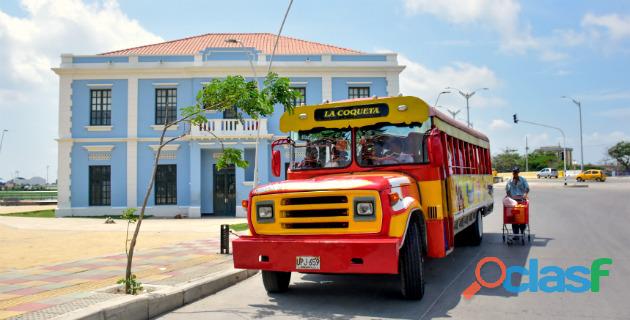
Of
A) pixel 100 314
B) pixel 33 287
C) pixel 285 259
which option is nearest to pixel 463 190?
pixel 285 259

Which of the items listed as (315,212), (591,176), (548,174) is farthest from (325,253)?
(548,174)

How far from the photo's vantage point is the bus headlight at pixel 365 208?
6047 mm

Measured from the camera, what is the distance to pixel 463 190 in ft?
30.5

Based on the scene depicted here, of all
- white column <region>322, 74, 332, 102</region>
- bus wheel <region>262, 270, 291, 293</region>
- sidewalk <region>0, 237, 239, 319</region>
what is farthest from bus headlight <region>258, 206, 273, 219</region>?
white column <region>322, 74, 332, 102</region>

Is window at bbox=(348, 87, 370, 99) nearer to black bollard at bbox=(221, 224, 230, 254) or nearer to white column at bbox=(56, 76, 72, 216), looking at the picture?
white column at bbox=(56, 76, 72, 216)

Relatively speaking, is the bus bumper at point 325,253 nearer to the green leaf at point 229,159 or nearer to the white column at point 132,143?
the green leaf at point 229,159

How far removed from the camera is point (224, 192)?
91.6ft

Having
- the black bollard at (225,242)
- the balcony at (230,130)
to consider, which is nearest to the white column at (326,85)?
the balcony at (230,130)

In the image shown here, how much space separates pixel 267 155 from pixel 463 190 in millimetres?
18986

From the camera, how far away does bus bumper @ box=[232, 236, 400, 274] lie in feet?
19.0

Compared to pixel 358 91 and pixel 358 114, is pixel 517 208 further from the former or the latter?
pixel 358 91

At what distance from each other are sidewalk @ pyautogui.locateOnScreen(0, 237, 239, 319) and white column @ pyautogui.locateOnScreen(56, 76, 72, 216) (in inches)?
725

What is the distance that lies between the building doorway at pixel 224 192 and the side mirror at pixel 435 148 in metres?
21.6

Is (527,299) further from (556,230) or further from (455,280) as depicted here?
(556,230)
